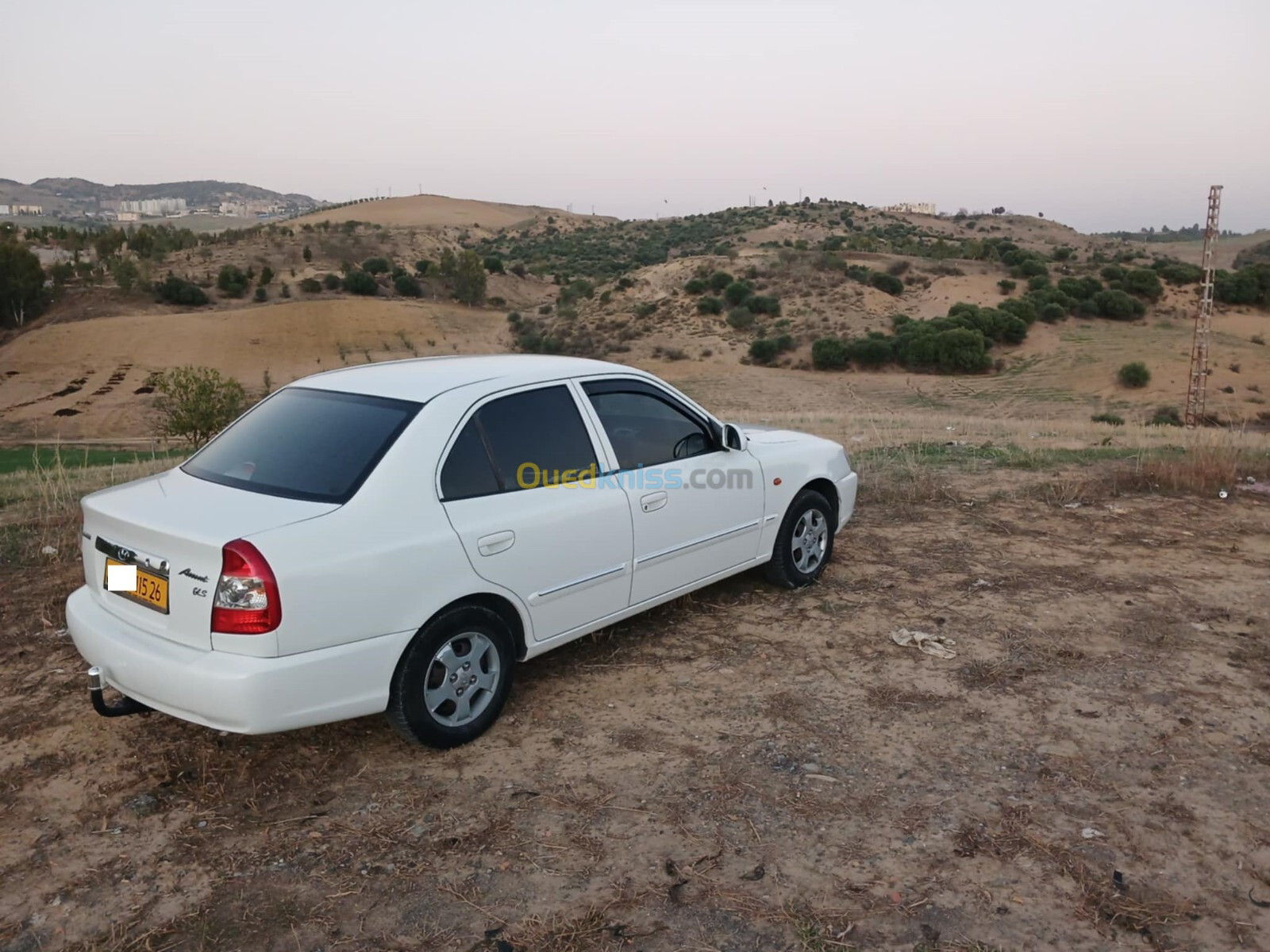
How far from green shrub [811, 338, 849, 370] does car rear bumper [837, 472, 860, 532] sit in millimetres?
30590

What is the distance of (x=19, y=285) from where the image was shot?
4200 centimetres

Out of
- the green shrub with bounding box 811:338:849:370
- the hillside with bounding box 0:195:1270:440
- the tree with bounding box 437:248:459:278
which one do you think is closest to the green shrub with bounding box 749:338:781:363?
the hillside with bounding box 0:195:1270:440

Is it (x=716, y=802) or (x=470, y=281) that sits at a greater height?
(x=470, y=281)

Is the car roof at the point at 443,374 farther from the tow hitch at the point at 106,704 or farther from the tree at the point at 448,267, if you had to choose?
the tree at the point at 448,267

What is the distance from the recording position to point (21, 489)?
387 inches

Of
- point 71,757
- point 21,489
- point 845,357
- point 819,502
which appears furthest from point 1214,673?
point 845,357

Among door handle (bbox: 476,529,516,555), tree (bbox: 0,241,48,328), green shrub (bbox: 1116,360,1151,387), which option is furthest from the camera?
tree (bbox: 0,241,48,328)

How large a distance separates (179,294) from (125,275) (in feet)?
8.63

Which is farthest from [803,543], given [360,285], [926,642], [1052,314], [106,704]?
[360,285]

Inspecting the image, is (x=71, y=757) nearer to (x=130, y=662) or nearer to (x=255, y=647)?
(x=130, y=662)

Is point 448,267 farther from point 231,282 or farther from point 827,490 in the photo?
point 827,490

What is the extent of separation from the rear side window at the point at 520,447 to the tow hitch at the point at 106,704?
1.54 m

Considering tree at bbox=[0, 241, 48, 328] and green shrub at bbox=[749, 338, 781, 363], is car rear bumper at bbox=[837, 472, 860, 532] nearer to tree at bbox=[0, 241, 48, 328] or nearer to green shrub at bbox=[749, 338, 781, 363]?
green shrub at bbox=[749, 338, 781, 363]

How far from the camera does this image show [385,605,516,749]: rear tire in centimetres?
374
